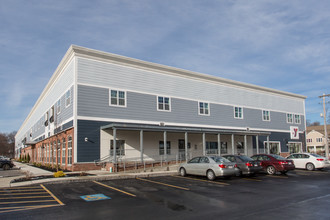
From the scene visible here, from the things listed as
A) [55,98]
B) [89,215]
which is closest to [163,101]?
[55,98]

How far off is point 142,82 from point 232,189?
15.5 metres

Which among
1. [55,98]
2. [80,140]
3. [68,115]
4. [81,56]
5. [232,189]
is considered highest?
[81,56]

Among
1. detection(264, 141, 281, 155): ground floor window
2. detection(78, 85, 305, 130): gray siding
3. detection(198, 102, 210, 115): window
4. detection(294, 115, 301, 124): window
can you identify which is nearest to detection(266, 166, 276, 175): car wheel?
detection(78, 85, 305, 130): gray siding

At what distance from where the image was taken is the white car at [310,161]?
21.6m

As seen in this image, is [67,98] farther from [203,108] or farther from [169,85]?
[203,108]

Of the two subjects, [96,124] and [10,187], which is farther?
[96,124]

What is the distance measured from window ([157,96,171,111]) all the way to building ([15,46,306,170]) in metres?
0.10

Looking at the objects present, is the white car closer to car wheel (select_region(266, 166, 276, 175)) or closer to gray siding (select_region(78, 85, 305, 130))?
car wheel (select_region(266, 166, 276, 175))

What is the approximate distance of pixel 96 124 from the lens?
74.3 ft

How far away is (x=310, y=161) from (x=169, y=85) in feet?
46.0

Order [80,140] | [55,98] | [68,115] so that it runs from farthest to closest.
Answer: [55,98], [68,115], [80,140]

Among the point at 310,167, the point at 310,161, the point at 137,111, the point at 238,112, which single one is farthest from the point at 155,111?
the point at 310,167

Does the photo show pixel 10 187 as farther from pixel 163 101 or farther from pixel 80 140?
pixel 163 101

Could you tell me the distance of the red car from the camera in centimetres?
1852
